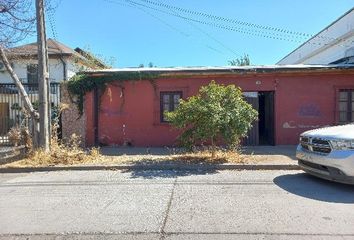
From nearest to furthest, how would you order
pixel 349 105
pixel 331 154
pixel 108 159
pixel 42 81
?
1. pixel 331 154
2. pixel 108 159
3. pixel 42 81
4. pixel 349 105

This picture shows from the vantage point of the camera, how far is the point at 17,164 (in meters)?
10.0

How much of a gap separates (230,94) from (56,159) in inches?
209

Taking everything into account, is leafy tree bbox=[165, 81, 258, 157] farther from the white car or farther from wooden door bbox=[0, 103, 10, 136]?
wooden door bbox=[0, 103, 10, 136]

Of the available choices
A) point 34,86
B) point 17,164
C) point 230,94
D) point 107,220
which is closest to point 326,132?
point 230,94

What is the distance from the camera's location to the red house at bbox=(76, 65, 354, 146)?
13352mm

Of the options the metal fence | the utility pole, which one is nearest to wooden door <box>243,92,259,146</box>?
the utility pole

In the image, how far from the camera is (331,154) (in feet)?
23.0

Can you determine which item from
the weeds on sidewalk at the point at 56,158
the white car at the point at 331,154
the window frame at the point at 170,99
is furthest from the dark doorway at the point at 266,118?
the weeds on sidewalk at the point at 56,158

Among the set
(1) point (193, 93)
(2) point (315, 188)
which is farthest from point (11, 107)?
(2) point (315, 188)

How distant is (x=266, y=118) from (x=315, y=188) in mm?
7730

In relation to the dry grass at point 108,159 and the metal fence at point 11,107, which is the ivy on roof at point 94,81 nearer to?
the metal fence at point 11,107

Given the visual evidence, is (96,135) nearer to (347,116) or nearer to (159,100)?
(159,100)

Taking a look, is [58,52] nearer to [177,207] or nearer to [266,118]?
[266,118]

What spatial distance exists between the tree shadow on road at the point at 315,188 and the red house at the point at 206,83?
5.49 metres
